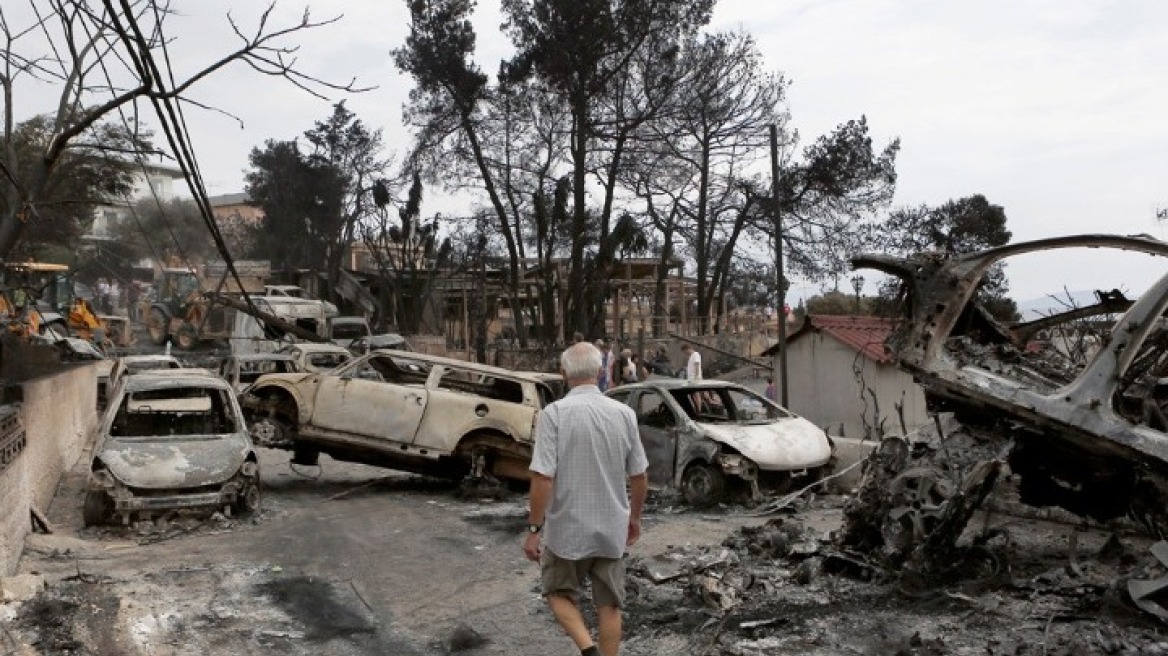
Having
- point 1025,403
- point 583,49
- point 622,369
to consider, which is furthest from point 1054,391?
point 583,49

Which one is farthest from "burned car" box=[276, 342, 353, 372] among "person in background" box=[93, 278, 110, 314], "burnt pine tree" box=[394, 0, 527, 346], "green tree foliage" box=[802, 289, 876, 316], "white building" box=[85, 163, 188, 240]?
"person in background" box=[93, 278, 110, 314]

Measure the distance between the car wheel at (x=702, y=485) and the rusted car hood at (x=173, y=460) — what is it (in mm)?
4834

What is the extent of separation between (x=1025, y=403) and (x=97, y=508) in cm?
825

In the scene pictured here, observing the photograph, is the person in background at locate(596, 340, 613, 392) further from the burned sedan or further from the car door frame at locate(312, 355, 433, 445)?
the burned sedan

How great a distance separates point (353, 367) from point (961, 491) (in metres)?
8.52

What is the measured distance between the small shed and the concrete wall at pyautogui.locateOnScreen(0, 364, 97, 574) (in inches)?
590

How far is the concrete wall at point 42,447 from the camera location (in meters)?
8.30

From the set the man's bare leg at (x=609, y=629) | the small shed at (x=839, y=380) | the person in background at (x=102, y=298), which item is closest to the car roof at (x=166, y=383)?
the man's bare leg at (x=609, y=629)

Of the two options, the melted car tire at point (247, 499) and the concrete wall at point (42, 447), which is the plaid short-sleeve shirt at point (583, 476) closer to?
the concrete wall at point (42, 447)

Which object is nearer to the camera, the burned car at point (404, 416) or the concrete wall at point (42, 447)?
the concrete wall at point (42, 447)

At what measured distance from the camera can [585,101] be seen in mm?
29719

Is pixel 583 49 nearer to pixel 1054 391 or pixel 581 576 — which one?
pixel 1054 391

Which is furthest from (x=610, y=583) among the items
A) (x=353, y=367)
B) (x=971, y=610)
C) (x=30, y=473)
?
(x=353, y=367)

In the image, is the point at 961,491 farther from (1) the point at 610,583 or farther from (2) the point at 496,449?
(2) the point at 496,449
